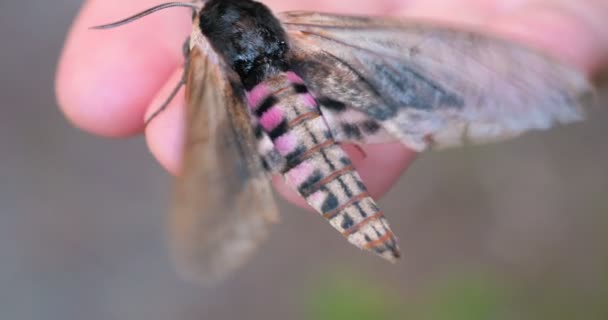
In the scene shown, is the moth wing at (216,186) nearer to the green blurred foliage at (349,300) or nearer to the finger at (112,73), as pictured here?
the finger at (112,73)

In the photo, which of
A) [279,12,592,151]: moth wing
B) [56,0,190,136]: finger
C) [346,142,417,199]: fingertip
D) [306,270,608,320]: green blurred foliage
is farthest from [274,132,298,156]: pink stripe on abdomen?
Answer: [306,270,608,320]: green blurred foliage

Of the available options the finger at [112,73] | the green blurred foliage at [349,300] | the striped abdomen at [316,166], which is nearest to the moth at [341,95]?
the striped abdomen at [316,166]

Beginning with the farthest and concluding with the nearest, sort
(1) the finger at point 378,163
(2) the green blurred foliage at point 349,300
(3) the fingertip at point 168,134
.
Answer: (2) the green blurred foliage at point 349,300 → (1) the finger at point 378,163 → (3) the fingertip at point 168,134

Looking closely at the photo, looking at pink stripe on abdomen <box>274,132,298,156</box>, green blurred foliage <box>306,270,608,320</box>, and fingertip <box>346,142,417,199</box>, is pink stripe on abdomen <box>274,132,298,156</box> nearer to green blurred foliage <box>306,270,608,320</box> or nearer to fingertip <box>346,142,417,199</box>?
fingertip <box>346,142,417,199</box>

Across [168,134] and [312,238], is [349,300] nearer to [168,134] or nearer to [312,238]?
[312,238]

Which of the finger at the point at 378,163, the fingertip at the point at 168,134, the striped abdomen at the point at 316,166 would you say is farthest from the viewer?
the finger at the point at 378,163

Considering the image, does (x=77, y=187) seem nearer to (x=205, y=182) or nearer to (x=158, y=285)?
(x=158, y=285)
